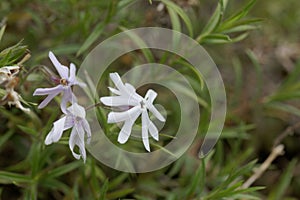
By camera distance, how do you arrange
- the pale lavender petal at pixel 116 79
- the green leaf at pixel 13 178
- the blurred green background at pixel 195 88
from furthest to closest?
the blurred green background at pixel 195 88 → the green leaf at pixel 13 178 → the pale lavender petal at pixel 116 79

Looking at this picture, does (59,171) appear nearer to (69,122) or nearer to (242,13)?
(69,122)

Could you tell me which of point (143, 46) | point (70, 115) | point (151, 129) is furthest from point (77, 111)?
point (143, 46)

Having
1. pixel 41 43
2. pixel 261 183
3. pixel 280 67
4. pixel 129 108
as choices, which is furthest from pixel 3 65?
pixel 280 67

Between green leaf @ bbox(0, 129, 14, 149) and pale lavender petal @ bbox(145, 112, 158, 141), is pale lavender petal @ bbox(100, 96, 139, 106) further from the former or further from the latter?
green leaf @ bbox(0, 129, 14, 149)

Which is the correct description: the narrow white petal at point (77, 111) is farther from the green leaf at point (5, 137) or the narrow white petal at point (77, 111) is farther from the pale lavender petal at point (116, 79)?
the green leaf at point (5, 137)

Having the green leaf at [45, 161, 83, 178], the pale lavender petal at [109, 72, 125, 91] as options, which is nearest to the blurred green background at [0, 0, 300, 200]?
the green leaf at [45, 161, 83, 178]

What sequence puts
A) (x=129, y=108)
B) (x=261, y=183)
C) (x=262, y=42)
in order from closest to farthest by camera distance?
(x=129, y=108) → (x=261, y=183) → (x=262, y=42)

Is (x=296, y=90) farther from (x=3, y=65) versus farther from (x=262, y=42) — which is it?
(x=3, y=65)

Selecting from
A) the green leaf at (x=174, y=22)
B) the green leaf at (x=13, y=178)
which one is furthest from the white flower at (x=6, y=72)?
the green leaf at (x=174, y=22)
